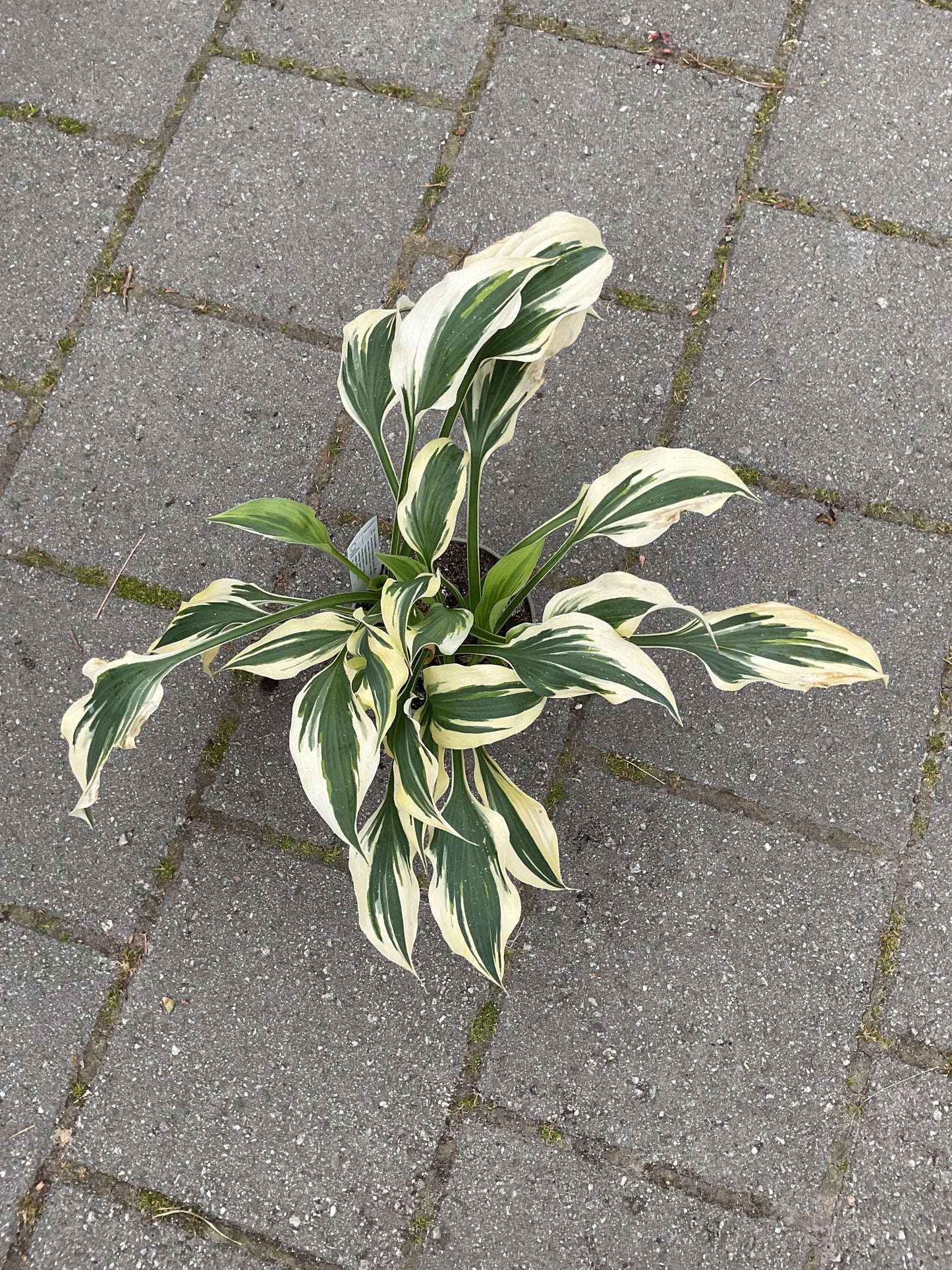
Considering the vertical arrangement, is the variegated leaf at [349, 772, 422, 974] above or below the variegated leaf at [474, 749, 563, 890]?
below

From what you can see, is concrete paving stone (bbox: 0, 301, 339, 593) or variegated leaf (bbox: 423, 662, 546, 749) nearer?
variegated leaf (bbox: 423, 662, 546, 749)

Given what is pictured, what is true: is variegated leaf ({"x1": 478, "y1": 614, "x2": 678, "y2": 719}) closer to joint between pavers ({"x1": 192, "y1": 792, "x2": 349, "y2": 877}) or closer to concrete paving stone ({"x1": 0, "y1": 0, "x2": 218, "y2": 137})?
joint between pavers ({"x1": 192, "y1": 792, "x2": 349, "y2": 877})

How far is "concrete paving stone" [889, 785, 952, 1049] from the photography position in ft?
5.94

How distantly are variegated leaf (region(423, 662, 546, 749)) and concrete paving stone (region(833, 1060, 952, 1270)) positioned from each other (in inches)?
39.6

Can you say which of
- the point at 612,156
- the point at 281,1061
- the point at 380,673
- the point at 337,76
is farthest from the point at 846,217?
the point at 281,1061

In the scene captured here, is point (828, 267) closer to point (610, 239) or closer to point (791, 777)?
point (610, 239)

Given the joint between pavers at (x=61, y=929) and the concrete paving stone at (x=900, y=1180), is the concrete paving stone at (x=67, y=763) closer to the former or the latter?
the joint between pavers at (x=61, y=929)

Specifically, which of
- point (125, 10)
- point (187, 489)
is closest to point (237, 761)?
point (187, 489)

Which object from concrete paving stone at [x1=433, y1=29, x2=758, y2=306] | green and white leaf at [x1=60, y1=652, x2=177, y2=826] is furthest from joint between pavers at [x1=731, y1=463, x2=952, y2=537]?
green and white leaf at [x1=60, y1=652, x2=177, y2=826]

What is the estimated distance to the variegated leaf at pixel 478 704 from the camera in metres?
1.35

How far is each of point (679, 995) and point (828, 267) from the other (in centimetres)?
142

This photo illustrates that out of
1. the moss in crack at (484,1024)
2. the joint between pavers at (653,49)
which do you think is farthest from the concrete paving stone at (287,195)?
the moss in crack at (484,1024)

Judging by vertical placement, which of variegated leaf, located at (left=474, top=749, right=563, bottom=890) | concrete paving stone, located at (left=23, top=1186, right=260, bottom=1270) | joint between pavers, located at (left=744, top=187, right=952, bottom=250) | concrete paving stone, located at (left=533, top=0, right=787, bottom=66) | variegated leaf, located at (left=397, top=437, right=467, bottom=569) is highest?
concrete paving stone, located at (left=533, top=0, right=787, bottom=66)

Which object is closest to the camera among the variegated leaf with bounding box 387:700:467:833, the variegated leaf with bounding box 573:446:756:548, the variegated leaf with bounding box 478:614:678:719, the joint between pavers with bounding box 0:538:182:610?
the variegated leaf with bounding box 478:614:678:719
